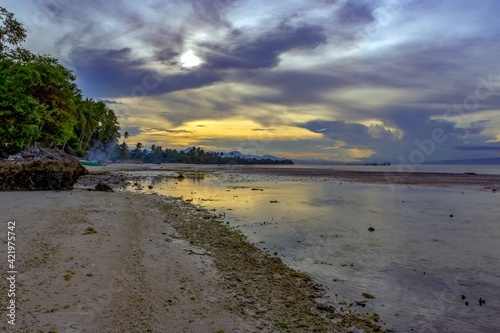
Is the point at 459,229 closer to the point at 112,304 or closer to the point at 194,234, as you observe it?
the point at 194,234

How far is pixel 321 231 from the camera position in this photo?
49.4 ft

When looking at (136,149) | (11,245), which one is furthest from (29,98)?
(136,149)

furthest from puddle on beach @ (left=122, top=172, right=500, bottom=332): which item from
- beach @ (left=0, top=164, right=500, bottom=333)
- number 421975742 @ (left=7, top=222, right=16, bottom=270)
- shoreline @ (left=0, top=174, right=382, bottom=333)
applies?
number 421975742 @ (left=7, top=222, right=16, bottom=270)

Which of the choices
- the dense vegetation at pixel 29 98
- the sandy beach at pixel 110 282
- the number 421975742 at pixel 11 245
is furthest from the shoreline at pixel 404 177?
the number 421975742 at pixel 11 245

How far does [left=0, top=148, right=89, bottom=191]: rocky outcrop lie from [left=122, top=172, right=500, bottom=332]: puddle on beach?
11.4 metres

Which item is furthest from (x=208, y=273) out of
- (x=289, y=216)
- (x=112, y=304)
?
(x=289, y=216)

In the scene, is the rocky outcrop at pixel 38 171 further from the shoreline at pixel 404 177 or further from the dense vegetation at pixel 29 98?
the shoreline at pixel 404 177

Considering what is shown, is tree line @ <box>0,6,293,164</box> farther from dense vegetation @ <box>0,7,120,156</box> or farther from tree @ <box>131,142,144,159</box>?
tree @ <box>131,142,144,159</box>

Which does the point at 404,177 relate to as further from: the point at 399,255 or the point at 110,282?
the point at 110,282

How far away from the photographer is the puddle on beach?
23.1 ft

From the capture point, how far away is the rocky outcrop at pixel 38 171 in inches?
769

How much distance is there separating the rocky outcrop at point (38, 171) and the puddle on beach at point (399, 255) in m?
11.4

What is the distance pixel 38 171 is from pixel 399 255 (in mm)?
22198

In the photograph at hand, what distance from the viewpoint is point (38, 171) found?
20656mm
